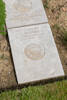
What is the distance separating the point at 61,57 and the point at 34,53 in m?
0.45

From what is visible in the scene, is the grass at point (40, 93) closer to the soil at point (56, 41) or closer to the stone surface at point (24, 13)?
the soil at point (56, 41)

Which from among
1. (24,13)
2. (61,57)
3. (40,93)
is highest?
(24,13)

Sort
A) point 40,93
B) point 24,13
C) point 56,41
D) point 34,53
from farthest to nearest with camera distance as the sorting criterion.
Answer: point 24,13
point 56,41
point 34,53
point 40,93

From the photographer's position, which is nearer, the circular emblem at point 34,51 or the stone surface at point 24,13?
the circular emblem at point 34,51

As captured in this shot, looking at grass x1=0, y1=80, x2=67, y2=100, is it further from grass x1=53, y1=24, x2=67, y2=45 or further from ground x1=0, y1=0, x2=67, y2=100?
grass x1=53, y1=24, x2=67, y2=45

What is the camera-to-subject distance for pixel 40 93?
12.2ft

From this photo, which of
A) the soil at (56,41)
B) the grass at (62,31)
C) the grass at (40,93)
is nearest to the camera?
the grass at (40,93)

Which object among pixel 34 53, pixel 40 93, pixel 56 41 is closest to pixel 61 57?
pixel 56 41

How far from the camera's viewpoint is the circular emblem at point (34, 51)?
393 cm

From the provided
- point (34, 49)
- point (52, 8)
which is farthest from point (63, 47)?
point (52, 8)

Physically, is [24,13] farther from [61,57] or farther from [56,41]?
[61,57]

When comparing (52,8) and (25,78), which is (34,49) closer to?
(25,78)

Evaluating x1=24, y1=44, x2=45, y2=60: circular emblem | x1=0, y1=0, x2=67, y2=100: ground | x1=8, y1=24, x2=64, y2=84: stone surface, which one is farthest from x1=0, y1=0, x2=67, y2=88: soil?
x1=24, y1=44, x2=45, y2=60: circular emblem

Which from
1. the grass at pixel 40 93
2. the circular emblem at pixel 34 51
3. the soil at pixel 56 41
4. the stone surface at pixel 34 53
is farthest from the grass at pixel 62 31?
the grass at pixel 40 93
